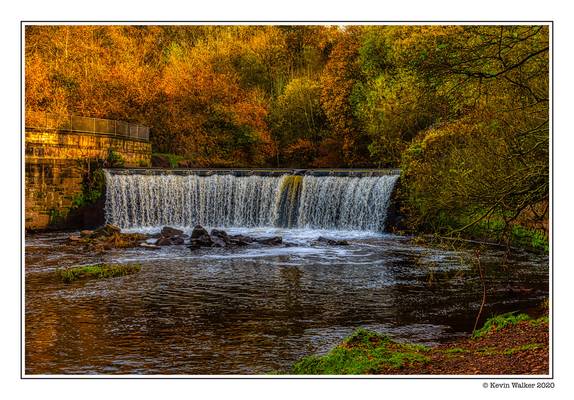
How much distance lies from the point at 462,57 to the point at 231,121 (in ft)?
78.2

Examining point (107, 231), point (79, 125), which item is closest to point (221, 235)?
point (107, 231)

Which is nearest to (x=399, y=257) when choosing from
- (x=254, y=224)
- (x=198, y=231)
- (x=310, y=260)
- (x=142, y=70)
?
(x=310, y=260)

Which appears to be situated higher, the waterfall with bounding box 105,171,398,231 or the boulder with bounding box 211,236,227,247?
the waterfall with bounding box 105,171,398,231

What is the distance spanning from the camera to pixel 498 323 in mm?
8609

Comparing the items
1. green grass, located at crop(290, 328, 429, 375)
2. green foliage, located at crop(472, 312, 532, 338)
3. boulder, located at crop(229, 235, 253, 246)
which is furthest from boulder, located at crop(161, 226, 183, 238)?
green grass, located at crop(290, 328, 429, 375)

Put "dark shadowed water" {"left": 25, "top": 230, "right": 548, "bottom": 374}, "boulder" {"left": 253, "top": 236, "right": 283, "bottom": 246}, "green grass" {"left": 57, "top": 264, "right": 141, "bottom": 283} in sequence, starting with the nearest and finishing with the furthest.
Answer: "dark shadowed water" {"left": 25, "top": 230, "right": 548, "bottom": 374}, "green grass" {"left": 57, "top": 264, "right": 141, "bottom": 283}, "boulder" {"left": 253, "top": 236, "right": 283, "bottom": 246}

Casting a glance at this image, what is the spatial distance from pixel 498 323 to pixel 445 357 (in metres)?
2.25

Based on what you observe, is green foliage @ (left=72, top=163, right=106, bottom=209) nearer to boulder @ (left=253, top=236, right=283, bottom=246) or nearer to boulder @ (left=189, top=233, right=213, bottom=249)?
boulder @ (left=189, top=233, right=213, bottom=249)

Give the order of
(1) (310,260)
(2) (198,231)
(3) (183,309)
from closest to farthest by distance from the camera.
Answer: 1. (3) (183,309)
2. (1) (310,260)
3. (2) (198,231)

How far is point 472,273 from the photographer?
13.1 meters

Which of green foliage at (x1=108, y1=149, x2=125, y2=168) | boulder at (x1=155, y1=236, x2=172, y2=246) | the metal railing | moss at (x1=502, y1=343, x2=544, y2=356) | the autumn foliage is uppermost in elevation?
the autumn foliage

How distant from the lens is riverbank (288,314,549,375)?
617 cm

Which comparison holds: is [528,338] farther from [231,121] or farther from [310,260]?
[231,121]

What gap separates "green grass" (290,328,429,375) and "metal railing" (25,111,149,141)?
1647 centimetres
